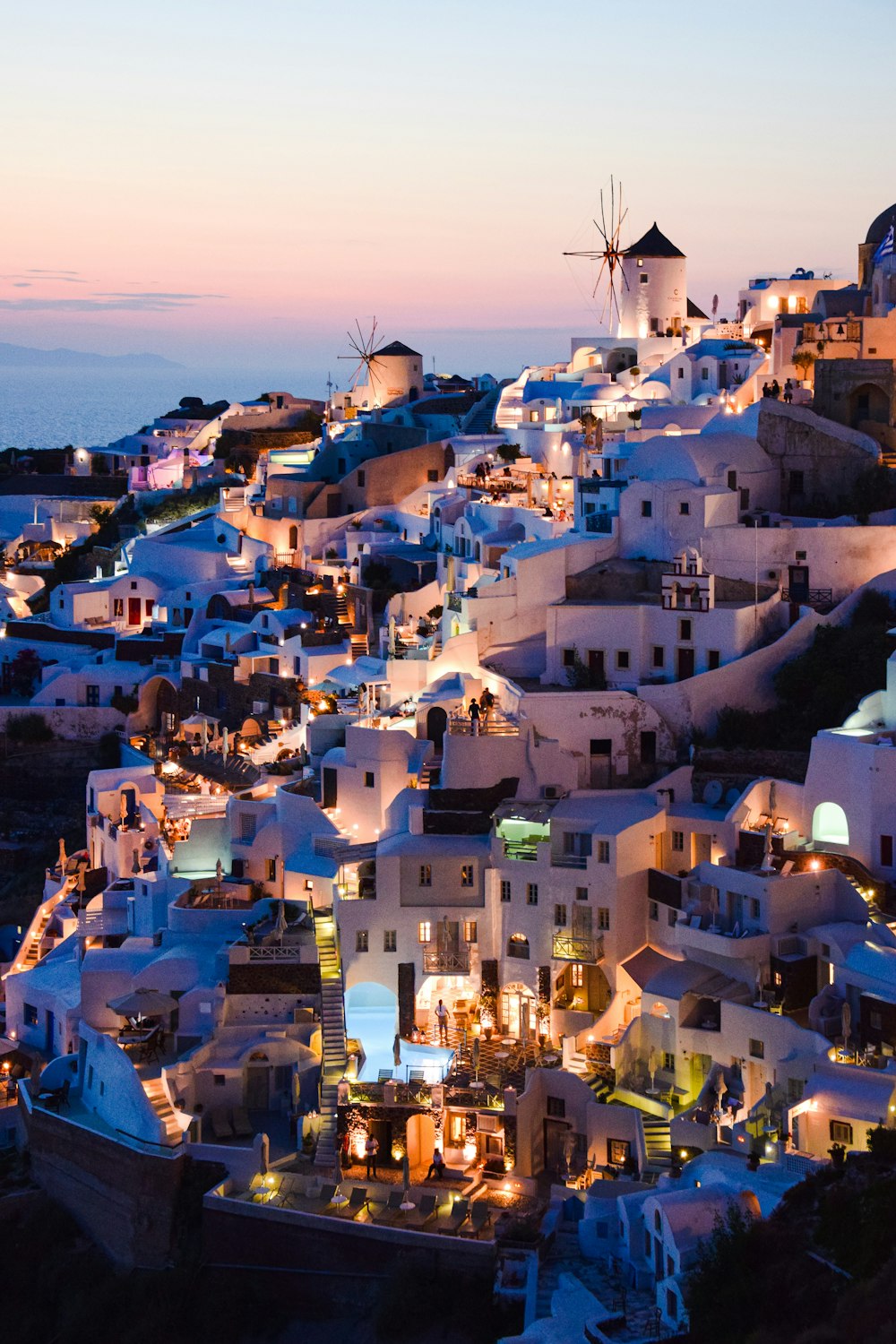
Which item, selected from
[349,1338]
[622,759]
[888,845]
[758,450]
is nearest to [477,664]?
[622,759]

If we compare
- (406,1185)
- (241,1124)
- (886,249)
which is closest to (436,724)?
(241,1124)

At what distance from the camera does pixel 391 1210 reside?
25234 mm

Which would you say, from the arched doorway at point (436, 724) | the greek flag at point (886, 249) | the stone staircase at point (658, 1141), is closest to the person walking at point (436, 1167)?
the stone staircase at point (658, 1141)

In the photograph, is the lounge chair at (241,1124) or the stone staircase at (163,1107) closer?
the stone staircase at (163,1107)

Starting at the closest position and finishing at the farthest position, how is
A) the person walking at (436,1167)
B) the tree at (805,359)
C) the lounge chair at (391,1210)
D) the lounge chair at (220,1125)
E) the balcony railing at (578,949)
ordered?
the lounge chair at (391,1210) < the person walking at (436,1167) < the lounge chair at (220,1125) < the balcony railing at (578,949) < the tree at (805,359)

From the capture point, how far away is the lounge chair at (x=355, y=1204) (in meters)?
25.2

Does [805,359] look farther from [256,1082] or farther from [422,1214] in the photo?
[422,1214]

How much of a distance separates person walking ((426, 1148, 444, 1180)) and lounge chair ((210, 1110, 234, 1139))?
2.79m

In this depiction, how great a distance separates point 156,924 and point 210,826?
72.0 inches

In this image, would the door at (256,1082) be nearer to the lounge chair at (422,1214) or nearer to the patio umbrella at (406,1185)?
the patio umbrella at (406,1185)

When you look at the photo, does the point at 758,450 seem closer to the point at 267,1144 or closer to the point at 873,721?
the point at 873,721

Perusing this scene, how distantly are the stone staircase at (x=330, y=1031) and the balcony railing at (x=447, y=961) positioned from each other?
1191 mm

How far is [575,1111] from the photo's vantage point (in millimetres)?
26453

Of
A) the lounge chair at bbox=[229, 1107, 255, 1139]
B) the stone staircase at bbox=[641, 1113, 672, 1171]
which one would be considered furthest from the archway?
the lounge chair at bbox=[229, 1107, 255, 1139]
